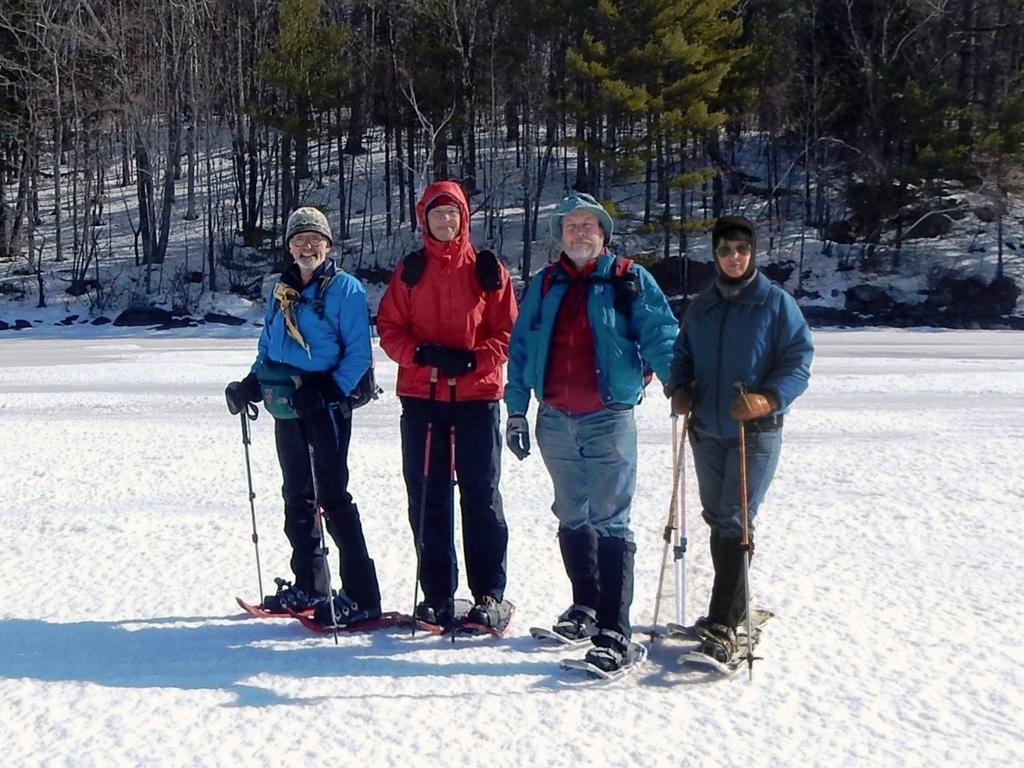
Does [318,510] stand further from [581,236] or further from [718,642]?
[718,642]

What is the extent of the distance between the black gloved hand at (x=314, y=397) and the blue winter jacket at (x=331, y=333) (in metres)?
0.04

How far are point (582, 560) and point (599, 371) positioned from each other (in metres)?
0.88

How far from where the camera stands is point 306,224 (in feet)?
14.8

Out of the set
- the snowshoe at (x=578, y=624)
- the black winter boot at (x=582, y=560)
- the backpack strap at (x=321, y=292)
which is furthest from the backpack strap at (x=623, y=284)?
the snowshoe at (x=578, y=624)

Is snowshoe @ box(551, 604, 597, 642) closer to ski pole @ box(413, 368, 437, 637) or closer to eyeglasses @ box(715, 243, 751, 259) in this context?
ski pole @ box(413, 368, 437, 637)

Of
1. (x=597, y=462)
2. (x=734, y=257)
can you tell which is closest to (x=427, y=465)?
(x=597, y=462)

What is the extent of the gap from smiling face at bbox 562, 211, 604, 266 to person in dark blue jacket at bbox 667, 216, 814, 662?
0.51 metres

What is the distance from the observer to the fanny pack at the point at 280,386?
4.47 meters

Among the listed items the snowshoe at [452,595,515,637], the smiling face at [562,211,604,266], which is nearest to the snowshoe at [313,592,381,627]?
the snowshoe at [452,595,515,637]

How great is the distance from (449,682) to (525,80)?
3244cm

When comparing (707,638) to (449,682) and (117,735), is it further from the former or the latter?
(117,735)

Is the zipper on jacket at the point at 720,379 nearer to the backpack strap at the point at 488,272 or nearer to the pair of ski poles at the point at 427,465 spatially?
the backpack strap at the point at 488,272

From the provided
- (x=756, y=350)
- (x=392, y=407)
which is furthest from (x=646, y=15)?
(x=756, y=350)

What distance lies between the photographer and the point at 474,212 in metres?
35.2
